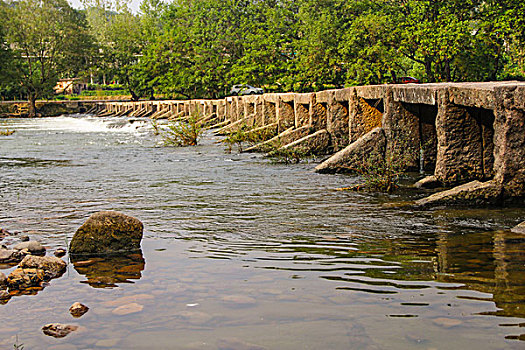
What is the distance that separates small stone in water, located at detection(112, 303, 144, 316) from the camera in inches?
159

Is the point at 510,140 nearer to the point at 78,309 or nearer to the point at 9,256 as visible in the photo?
the point at 78,309

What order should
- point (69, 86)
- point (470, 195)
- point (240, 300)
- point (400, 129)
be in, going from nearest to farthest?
point (240, 300)
point (470, 195)
point (400, 129)
point (69, 86)

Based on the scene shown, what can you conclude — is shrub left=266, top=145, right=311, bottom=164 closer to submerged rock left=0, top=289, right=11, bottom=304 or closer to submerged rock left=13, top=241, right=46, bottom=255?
submerged rock left=13, top=241, right=46, bottom=255

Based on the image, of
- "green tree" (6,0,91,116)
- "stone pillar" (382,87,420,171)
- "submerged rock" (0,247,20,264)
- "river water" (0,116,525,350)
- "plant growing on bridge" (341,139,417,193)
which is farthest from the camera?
"green tree" (6,0,91,116)

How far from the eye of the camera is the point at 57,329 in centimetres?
373

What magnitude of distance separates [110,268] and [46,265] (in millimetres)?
468

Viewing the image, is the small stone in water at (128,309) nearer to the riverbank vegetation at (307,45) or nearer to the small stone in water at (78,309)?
the small stone in water at (78,309)

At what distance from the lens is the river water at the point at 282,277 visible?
142 inches

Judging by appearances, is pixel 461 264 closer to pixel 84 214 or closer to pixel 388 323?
pixel 388 323

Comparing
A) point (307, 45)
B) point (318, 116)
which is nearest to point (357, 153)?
point (318, 116)

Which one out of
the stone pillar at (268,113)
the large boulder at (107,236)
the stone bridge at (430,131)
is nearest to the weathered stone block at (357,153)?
the stone bridge at (430,131)

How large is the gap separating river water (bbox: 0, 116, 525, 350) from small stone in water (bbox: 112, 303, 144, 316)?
1 cm

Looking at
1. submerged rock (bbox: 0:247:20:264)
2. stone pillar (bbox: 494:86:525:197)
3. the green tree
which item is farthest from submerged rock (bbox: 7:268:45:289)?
the green tree

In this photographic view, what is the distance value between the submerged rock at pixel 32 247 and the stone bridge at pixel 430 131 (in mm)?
4092
